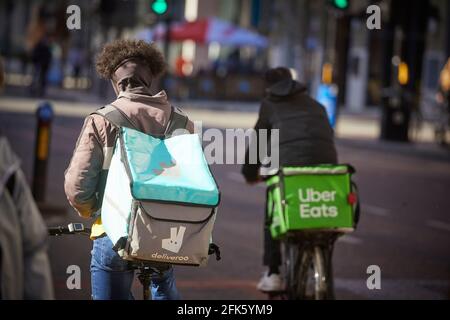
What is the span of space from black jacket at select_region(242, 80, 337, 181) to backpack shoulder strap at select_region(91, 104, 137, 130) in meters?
2.63

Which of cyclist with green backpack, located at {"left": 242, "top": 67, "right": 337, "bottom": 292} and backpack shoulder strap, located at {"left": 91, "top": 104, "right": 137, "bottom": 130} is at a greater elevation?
backpack shoulder strap, located at {"left": 91, "top": 104, "right": 137, "bottom": 130}

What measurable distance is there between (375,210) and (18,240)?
462 inches

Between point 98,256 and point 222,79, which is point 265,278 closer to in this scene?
point 98,256

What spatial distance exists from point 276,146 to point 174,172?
299 centimetres

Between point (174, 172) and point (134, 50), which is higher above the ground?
point (134, 50)

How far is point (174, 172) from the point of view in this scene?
17.0 ft

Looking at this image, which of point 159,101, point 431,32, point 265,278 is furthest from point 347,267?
point 431,32

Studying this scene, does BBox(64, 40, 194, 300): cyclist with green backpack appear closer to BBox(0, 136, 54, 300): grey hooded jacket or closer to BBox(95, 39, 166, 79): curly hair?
BBox(95, 39, 166, 79): curly hair

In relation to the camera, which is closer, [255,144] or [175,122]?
[175,122]

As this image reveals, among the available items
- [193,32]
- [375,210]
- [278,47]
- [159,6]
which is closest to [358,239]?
[375,210]

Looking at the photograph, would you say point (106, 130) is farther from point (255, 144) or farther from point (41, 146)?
point (41, 146)

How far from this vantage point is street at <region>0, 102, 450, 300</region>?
973 centimetres

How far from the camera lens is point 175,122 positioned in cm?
559

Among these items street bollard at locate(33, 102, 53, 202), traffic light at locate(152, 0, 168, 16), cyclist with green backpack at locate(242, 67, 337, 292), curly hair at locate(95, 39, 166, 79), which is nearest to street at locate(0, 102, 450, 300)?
street bollard at locate(33, 102, 53, 202)
